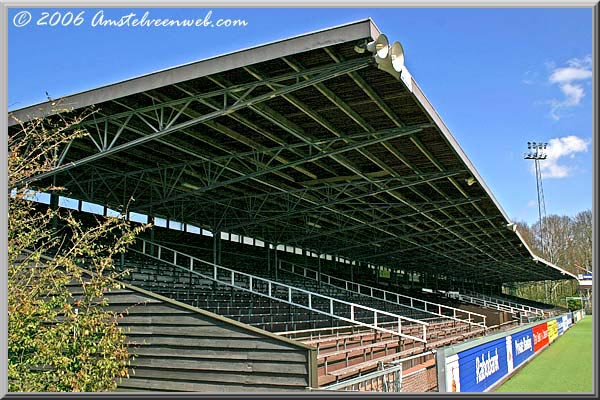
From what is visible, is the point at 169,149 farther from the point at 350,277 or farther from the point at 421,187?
the point at 350,277

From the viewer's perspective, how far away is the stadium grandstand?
9406 mm

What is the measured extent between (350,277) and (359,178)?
20790 millimetres

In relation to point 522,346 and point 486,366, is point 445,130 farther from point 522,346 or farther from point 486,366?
point 522,346

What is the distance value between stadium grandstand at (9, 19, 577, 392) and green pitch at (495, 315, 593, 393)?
189cm

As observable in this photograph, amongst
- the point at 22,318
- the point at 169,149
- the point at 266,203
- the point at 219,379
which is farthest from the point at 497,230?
the point at 22,318

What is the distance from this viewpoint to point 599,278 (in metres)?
5.46

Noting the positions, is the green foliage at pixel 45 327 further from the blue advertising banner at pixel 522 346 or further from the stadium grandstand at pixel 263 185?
the blue advertising banner at pixel 522 346

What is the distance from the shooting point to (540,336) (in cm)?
2488

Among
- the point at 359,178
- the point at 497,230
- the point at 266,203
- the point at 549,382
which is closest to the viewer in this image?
the point at 549,382

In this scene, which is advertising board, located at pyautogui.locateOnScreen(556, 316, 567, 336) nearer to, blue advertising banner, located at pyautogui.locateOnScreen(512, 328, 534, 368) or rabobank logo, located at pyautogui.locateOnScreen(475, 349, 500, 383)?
blue advertising banner, located at pyautogui.locateOnScreen(512, 328, 534, 368)

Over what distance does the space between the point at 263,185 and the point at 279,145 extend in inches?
203

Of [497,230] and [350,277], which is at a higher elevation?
[497,230]

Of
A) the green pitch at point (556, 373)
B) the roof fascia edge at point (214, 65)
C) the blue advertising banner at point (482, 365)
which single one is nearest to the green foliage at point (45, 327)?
the roof fascia edge at point (214, 65)

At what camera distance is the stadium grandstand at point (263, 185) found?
9.41 meters
